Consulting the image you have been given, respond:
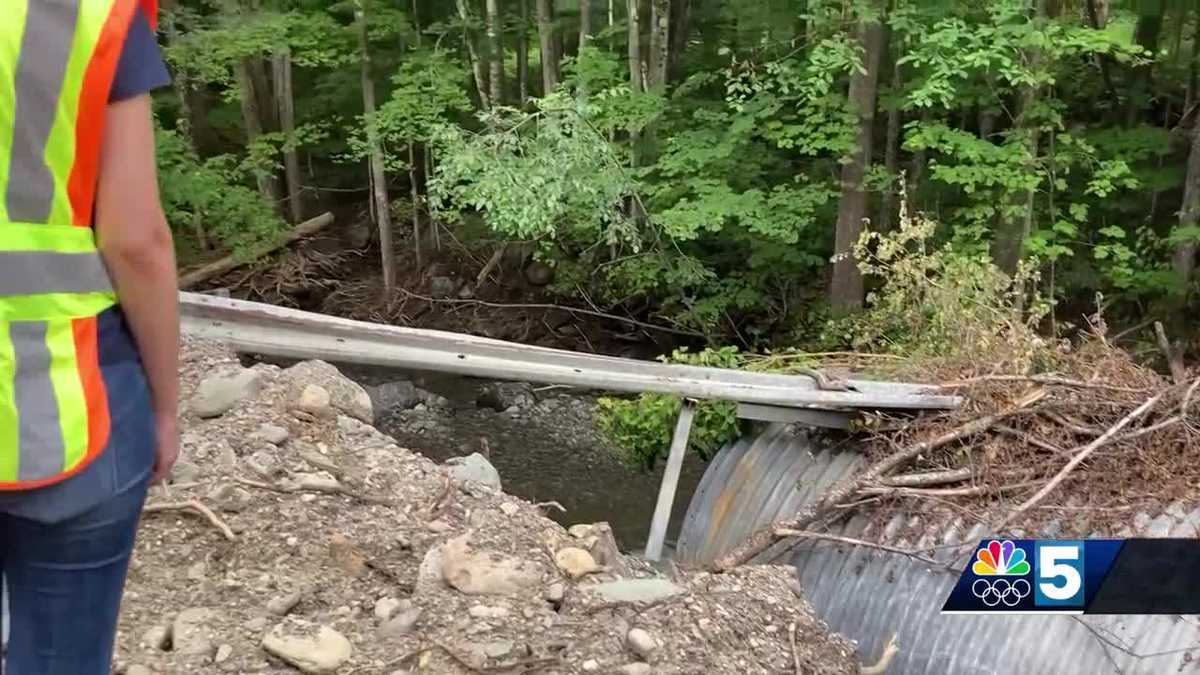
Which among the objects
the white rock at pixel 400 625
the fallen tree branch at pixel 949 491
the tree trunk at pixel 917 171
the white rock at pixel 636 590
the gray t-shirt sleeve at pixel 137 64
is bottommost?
the fallen tree branch at pixel 949 491

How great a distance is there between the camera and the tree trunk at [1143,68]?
41.7 ft

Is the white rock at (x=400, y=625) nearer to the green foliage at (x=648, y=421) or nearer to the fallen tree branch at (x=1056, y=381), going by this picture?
the fallen tree branch at (x=1056, y=381)

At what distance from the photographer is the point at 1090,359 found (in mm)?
6176

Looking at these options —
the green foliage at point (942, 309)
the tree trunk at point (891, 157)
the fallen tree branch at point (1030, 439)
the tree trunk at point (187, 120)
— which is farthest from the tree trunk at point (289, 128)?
the fallen tree branch at point (1030, 439)

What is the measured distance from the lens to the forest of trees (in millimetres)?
10188

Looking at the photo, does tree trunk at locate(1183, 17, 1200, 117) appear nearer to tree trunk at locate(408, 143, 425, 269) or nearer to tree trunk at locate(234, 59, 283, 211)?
tree trunk at locate(408, 143, 425, 269)

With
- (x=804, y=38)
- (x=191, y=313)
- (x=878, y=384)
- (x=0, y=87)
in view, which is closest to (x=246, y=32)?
(x=804, y=38)

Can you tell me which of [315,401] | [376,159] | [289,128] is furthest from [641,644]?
[289,128]

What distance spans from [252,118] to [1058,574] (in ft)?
44.6

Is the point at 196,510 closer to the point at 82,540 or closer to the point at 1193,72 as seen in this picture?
the point at 82,540

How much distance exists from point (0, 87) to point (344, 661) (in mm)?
1983

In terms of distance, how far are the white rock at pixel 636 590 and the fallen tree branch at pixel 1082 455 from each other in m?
2.23

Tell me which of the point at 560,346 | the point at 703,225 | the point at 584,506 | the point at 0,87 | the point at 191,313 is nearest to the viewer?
the point at 0,87

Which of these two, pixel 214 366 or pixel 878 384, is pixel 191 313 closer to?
pixel 214 366
